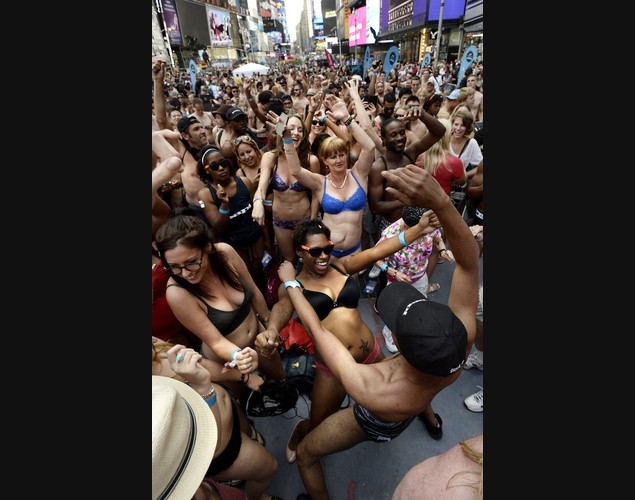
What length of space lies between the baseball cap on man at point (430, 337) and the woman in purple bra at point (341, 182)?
2.18m

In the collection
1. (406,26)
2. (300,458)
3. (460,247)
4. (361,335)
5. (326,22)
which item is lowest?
(300,458)

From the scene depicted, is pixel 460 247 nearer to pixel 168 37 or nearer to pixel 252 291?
pixel 252 291

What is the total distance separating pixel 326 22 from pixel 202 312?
333 ft

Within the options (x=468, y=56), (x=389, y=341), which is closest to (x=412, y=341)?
(x=389, y=341)

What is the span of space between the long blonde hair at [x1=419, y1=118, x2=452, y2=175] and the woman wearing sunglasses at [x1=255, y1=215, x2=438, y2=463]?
175 cm

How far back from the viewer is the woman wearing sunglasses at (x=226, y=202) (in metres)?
3.50

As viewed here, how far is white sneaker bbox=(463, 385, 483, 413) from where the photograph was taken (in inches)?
114

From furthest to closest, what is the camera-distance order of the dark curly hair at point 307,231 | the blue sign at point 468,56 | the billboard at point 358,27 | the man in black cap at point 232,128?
the billboard at point 358,27, the blue sign at point 468,56, the man in black cap at point 232,128, the dark curly hair at point 307,231

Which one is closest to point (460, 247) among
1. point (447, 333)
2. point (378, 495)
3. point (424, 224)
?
point (447, 333)

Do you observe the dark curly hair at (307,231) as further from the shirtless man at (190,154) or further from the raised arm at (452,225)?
the shirtless man at (190,154)

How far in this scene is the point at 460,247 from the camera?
1536 mm

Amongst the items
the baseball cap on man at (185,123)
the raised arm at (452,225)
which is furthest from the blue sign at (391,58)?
the raised arm at (452,225)

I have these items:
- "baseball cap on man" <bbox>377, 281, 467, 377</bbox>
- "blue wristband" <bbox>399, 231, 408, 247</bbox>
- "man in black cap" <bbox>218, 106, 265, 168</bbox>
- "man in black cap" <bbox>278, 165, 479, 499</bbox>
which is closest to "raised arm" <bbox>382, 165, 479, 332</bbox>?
"man in black cap" <bbox>278, 165, 479, 499</bbox>

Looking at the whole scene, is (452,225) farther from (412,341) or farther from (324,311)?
(324,311)
